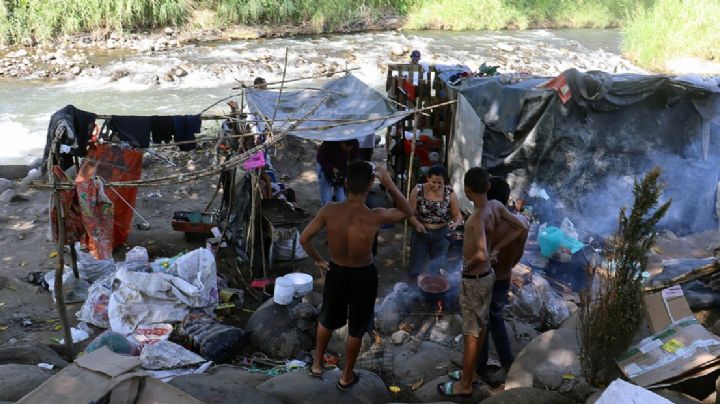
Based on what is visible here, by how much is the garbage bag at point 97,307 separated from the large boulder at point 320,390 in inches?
84.0

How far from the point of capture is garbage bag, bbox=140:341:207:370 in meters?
4.59

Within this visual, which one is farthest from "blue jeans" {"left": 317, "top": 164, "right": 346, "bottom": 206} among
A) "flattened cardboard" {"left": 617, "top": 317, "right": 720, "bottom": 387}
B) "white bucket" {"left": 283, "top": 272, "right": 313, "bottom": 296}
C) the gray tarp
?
"flattened cardboard" {"left": 617, "top": 317, "right": 720, "bottom": 387}

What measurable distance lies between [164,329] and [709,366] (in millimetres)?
3878

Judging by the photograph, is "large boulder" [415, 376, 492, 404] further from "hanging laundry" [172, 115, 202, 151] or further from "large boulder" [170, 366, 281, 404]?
"hanging laundry" [172, 115, 202, 151]

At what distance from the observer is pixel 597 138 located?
7.16m

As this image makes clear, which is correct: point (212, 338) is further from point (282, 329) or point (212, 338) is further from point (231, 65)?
point (231, 65)

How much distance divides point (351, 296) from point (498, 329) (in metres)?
1.15

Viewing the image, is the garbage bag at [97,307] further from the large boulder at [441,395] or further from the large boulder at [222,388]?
the large boulder at [441,395]

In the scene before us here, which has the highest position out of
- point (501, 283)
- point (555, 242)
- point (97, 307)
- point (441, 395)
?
point (501, 283)

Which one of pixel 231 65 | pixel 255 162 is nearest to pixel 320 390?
pixel 255 162

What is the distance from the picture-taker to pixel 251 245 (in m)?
6.26

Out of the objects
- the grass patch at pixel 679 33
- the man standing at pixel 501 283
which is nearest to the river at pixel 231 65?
the grass patch at pixel 679 33

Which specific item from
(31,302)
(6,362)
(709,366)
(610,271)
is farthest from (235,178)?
(709,366)

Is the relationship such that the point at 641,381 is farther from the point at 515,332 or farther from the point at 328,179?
the point at 328,179
